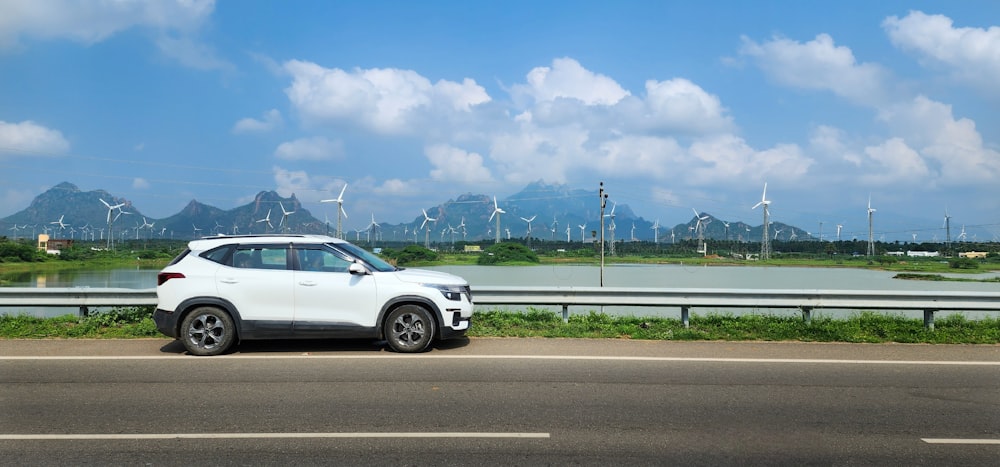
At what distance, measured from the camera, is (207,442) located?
17.4 feet

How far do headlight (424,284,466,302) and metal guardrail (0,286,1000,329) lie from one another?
7.51ft

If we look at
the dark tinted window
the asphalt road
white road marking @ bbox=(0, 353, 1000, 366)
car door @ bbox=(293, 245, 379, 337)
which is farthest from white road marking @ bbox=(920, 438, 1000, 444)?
the dark tinted window

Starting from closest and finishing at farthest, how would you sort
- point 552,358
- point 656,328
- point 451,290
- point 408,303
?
point 552,358
point 408,303
point 451,290
point 656,328

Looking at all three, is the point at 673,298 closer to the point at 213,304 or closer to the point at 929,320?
the point at 929,320

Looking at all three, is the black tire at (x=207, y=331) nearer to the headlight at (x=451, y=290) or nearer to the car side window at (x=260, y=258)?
the car side window at (x=260, y=258)

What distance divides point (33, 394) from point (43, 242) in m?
99.4

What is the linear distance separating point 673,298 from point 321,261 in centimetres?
634

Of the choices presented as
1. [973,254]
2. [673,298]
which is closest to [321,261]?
[673,298]

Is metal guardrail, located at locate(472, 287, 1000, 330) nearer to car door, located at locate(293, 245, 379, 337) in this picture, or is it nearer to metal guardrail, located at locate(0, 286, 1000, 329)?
metal guardrail, located at locate(0, 286, 1000, 329)

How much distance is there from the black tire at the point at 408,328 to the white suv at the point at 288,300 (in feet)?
0.05

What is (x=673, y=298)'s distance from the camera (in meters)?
12.2

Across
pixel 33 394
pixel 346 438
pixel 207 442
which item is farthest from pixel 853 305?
pixel 33 394

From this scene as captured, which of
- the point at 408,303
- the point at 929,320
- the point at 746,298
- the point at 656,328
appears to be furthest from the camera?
the point at 746,298

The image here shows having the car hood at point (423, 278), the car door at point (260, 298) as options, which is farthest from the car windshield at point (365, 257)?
the car door at point (260, 298)
